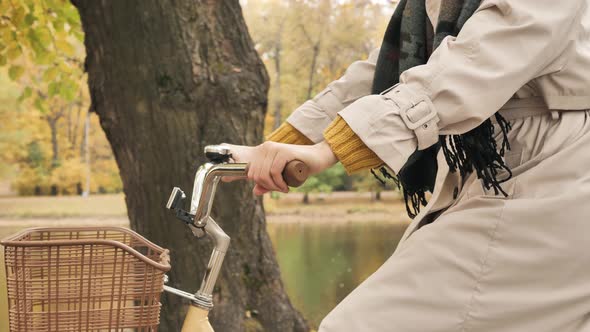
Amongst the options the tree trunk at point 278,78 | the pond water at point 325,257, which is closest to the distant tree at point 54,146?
the pond water at point 325,257

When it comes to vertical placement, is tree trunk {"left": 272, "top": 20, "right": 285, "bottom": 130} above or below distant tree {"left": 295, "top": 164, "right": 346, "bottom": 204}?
above

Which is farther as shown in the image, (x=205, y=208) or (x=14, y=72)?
(x=14, y=72)

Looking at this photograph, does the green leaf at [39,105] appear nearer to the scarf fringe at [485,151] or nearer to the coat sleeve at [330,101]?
the coat sleeve at [330,101]

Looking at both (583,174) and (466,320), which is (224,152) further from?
(583,174)

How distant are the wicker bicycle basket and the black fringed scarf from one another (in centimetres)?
52

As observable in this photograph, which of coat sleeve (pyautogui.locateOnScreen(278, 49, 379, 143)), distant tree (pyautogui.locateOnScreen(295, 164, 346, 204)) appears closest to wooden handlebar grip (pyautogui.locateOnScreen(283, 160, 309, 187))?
coat sleeve (pyautogui.locateOnScreen(278, 49, 379, 143))

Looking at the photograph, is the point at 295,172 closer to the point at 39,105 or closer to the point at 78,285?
the point at 78,285

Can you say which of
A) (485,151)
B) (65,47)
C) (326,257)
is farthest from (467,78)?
(326,257)

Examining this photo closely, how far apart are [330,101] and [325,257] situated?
865cm

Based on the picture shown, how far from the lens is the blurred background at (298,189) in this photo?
1072cm

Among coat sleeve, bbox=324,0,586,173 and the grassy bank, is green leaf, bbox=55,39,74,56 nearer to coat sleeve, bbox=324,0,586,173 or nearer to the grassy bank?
coat sleeve, bbox=324,0,586,173

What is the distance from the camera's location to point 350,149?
4.42 ft

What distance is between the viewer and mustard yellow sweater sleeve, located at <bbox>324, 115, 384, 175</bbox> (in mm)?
1346

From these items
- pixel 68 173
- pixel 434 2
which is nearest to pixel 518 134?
pixel 434 2
